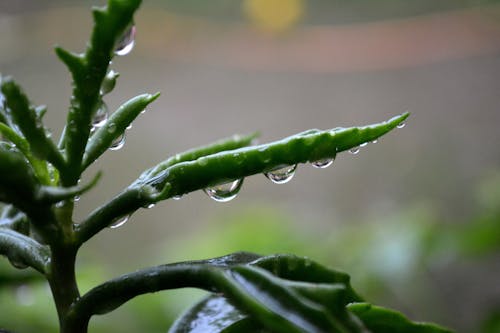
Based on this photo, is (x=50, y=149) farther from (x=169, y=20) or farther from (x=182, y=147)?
(x=169, y=20)

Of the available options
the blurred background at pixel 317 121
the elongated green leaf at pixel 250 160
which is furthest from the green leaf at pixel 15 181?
the blurred background at pixel 317 121

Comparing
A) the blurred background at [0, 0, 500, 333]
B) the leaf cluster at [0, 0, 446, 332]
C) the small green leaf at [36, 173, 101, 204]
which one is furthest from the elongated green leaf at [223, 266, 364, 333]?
the blurred background at [0, 0, 500, 333]

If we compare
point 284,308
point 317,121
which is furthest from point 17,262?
point 317,121

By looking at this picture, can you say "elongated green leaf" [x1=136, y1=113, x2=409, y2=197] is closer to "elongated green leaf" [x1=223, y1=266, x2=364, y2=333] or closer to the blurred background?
"elongated green leaf" [x1=223, y1=266, x2=364, y2=333]

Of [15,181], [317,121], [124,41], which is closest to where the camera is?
[15,181]

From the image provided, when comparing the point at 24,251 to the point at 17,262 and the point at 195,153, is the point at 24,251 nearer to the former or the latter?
the point at 17,262

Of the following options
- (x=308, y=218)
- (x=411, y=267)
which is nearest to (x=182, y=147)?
(x=308, y=218)

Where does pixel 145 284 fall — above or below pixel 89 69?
below
